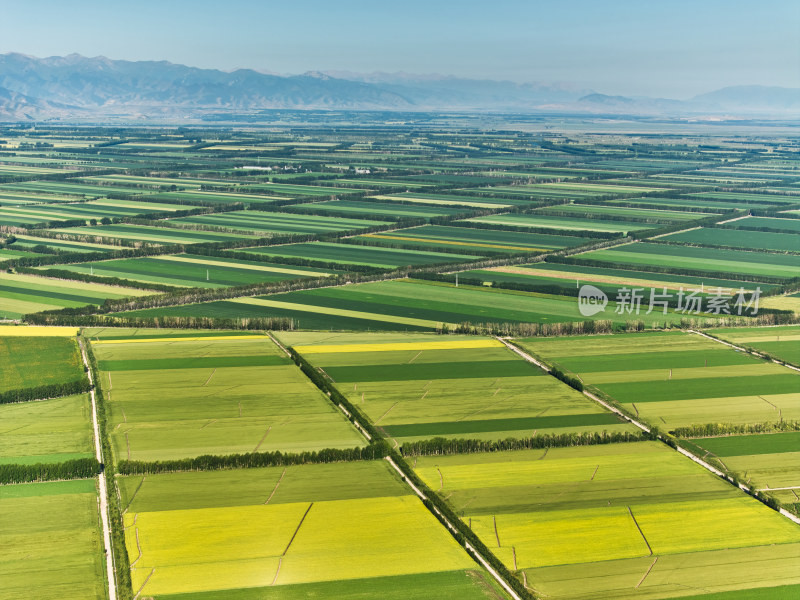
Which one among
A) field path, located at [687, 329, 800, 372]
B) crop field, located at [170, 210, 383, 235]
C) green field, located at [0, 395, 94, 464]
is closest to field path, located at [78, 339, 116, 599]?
green field, located at [0, 395, 94, 464]

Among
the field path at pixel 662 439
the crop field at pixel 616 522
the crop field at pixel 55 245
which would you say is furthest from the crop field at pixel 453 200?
the crop field at pixel 616 522

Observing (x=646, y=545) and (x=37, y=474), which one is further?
(x=37, y=474)

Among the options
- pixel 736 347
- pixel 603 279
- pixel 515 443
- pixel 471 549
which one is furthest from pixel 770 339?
pixel 471 549

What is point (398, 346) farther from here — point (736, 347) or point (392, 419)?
point (736, 347)

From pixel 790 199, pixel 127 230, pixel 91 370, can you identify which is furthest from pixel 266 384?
pixel 790 199

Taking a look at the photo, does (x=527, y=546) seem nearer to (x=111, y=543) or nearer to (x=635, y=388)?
(x=111, y=543)

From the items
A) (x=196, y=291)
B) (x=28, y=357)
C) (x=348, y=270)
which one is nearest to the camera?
(x=28, y=357)
